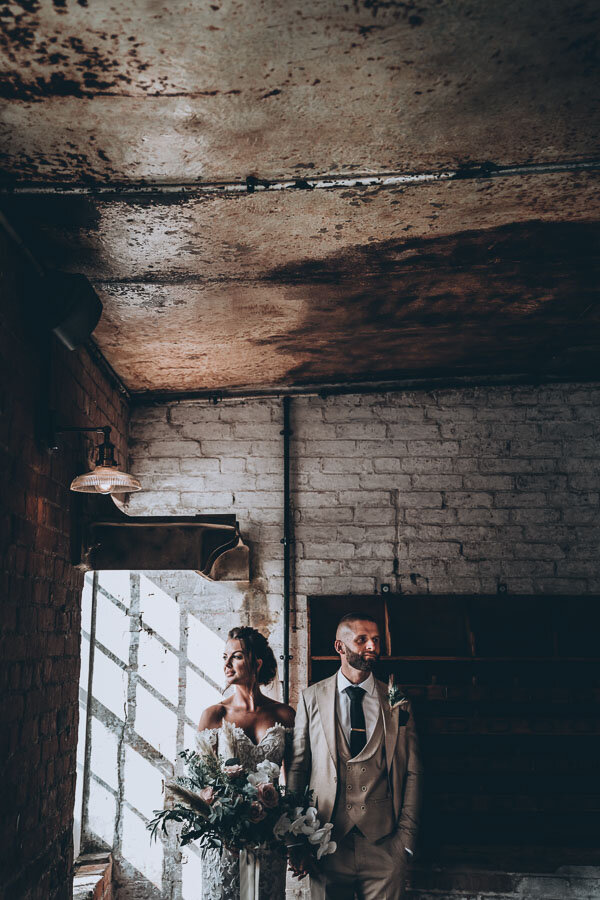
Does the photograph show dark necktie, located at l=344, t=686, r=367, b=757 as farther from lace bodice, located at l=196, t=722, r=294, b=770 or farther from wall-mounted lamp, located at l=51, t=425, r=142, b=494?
wall-mounted lamp, located at l=51, t=425, r=142, b=494

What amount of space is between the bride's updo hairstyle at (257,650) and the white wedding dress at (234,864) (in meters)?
0.42

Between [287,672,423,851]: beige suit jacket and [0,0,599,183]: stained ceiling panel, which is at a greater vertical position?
[0,0,599,183]: stained ceiling panel

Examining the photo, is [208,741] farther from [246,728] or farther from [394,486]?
[394,486]

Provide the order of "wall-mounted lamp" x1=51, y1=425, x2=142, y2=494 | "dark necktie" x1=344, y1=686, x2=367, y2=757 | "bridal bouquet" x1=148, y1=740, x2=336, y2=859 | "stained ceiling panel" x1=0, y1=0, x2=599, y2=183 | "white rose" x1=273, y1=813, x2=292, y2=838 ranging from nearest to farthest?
"stained ceiling panel" x1=0, y1=0, x2=599, y2=183 < "wall-mounted lamp" x1=51, y1=425, x2=142, y2=494 < "bridal bouquet" x1=148, y1=740, x2=336, y2=859 < "white rose" x1=273, y1=813, x2=292, y2=838 < "dark necktie" x1=344, y1=686, x2=367, y2=757

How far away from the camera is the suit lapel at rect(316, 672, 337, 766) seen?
3549mm

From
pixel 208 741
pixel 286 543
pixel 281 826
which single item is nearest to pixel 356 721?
pixel 281 826

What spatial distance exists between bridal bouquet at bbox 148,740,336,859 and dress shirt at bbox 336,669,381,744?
51 cm

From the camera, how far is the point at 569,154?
2.37 m

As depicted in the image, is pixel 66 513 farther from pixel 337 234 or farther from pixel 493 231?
pixel 493 231

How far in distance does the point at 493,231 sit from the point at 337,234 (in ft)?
2.00

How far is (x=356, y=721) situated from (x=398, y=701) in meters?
0.23

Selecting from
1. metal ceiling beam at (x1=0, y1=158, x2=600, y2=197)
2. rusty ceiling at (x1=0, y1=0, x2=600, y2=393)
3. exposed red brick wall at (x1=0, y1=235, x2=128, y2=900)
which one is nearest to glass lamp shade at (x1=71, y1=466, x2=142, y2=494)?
exposed red brick wall at (x1=0, y1=235, x2=128, y2=900)

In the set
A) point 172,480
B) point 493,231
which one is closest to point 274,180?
point 493,231

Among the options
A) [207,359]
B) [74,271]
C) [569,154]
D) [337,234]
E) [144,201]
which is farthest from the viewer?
[207,359]
